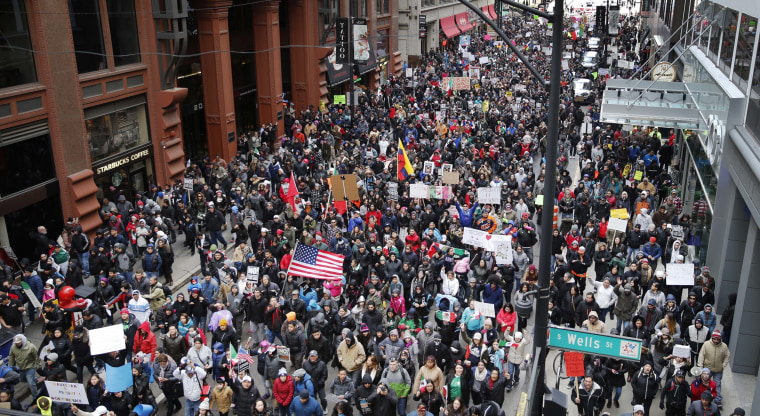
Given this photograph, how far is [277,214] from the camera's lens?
64.5 feet

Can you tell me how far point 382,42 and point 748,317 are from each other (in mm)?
38805

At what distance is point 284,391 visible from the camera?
1095 centimetres

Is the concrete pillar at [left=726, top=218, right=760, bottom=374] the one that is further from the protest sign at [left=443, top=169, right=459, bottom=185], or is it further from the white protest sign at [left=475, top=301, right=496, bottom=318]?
the protest sign at [left=443, top=169, right=459, bottom=185]

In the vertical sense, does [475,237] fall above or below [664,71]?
below

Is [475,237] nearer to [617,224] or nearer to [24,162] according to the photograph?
[617,224]

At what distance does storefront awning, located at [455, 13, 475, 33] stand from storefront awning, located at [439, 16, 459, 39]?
41.8 inches

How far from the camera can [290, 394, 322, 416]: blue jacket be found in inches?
416

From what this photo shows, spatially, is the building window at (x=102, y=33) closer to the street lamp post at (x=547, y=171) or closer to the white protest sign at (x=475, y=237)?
the white protest sign at (x=475, y=237)

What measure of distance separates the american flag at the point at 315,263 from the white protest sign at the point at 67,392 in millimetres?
5195

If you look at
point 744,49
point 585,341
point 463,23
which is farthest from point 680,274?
point 463,23

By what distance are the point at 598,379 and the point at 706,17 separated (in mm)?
15113

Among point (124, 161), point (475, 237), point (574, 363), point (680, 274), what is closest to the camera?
point (574, 363)

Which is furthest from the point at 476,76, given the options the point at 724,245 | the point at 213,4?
the point at 724,245

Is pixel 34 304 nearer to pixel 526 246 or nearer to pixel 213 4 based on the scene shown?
pixel 526 246
